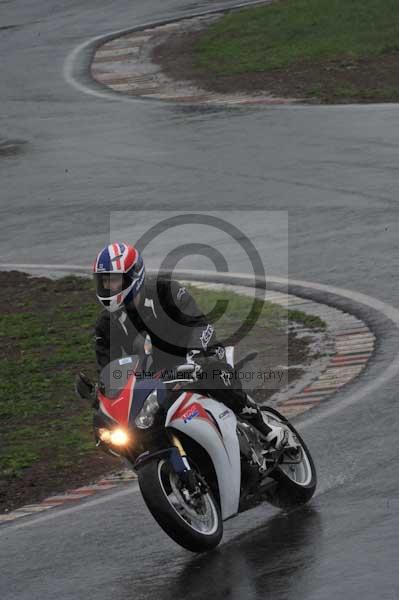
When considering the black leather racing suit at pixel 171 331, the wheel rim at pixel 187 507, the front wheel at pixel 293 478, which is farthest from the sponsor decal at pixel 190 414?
the front wheel at pixel 293 478

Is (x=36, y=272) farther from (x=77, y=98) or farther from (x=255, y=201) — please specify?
(x=77, y=98)

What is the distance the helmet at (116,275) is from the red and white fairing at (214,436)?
738 mm

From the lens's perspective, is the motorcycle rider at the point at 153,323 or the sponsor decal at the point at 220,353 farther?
the sponsor decal at the point at 220,353

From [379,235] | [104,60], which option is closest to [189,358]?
[379,235]

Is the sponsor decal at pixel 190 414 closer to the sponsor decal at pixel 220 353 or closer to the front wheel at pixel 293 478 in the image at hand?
the sponsor decal at pixel 220 353

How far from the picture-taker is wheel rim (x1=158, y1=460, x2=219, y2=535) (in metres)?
7.45

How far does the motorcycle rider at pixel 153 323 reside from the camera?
788 centimetres

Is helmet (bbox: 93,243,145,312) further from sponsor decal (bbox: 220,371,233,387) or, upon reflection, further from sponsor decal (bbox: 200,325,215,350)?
sponsor decal (bbox: 220,371,233,387)

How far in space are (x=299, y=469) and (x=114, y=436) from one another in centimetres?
169

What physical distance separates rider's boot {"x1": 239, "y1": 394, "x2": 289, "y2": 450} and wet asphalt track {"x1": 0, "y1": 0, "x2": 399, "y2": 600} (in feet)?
1.61

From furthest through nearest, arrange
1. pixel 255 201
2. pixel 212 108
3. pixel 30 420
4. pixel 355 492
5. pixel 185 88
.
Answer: pixel 185 88, pixel 212 108, pixel 255 201, pixel 30 420, pixel 355 492

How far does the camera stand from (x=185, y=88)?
89.5 ft

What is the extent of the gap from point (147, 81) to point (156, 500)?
22.5 m

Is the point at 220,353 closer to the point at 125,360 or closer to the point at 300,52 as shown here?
the point at 125,360
